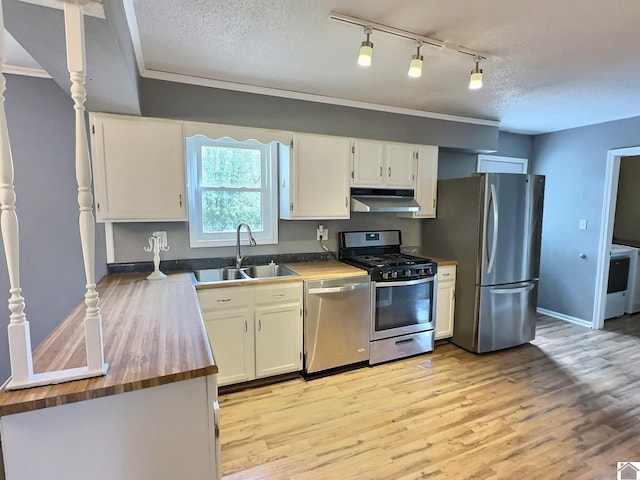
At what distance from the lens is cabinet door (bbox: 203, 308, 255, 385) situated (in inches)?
99.2

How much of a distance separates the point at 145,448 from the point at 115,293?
129 centimetres

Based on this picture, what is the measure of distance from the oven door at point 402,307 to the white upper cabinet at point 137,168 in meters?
1.87

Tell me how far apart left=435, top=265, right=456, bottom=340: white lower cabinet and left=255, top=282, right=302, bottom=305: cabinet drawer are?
1.56 m

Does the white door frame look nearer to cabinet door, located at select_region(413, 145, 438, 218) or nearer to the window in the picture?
cabinet door, located at select_region(413, 145, 438, 218)

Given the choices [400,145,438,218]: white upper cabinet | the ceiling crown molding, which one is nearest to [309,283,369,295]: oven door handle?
[400,145,438,218]: white upper cabinet

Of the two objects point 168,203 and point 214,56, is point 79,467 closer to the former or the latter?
Result: point 168,203

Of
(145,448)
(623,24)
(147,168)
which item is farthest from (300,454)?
(623,24)

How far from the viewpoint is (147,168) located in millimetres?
2475

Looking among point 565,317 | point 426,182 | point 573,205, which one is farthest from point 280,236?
point 565,317

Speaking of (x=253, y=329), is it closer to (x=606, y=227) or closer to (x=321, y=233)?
(x=321, y=233)

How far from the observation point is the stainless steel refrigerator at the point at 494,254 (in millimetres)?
3201

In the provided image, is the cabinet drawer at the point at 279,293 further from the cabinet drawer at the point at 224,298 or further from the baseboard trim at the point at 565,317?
the baseboard trim at the point at 565,317

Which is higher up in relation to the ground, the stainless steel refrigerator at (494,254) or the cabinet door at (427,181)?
the cabinet door at (427,181)

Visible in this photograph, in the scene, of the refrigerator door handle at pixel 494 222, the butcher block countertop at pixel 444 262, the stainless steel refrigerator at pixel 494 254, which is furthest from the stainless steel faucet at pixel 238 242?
the refrigerator door handle at pixel 494 222
